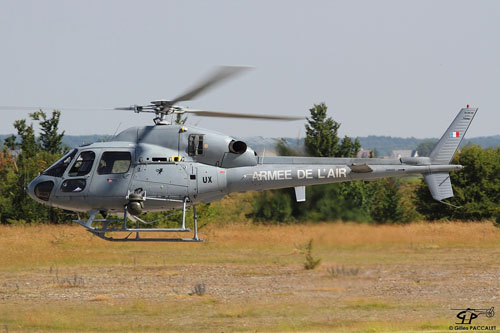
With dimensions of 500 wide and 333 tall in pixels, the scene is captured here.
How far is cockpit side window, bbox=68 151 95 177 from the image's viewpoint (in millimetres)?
21469

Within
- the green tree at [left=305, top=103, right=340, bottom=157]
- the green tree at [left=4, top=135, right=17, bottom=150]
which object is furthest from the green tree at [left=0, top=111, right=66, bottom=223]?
the green tree at [left=4, top=135, right=17, bottom=150]

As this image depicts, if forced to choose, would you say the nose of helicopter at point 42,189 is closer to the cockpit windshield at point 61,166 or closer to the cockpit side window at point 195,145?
the cockpit windshield at point 61,166

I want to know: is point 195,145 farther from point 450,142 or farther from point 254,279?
point 254,279

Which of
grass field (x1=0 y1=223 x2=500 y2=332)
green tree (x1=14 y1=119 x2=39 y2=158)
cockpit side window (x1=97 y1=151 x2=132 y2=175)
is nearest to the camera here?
grass field (x1=0 y1=223 x2=500 y2=332)

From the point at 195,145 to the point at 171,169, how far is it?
3.19 feet

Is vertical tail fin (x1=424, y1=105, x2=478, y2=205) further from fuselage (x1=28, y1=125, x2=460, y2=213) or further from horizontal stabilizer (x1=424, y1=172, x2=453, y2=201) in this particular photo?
fuselage (x1=28, y1=125, x2=460, y2=213)

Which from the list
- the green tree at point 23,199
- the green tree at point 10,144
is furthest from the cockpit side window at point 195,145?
the green tree at point 10,144

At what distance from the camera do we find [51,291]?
27.5m

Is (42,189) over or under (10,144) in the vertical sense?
under

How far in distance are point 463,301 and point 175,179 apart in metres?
10.8

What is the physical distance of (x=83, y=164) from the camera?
848 inches

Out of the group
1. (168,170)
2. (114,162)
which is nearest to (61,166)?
(114,162)

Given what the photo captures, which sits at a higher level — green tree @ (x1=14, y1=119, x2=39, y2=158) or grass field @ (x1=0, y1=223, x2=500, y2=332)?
green tree @ (x1=14, y1=119, x2=39, y2=158)

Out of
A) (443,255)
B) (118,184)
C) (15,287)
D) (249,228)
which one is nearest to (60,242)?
(15,287)
